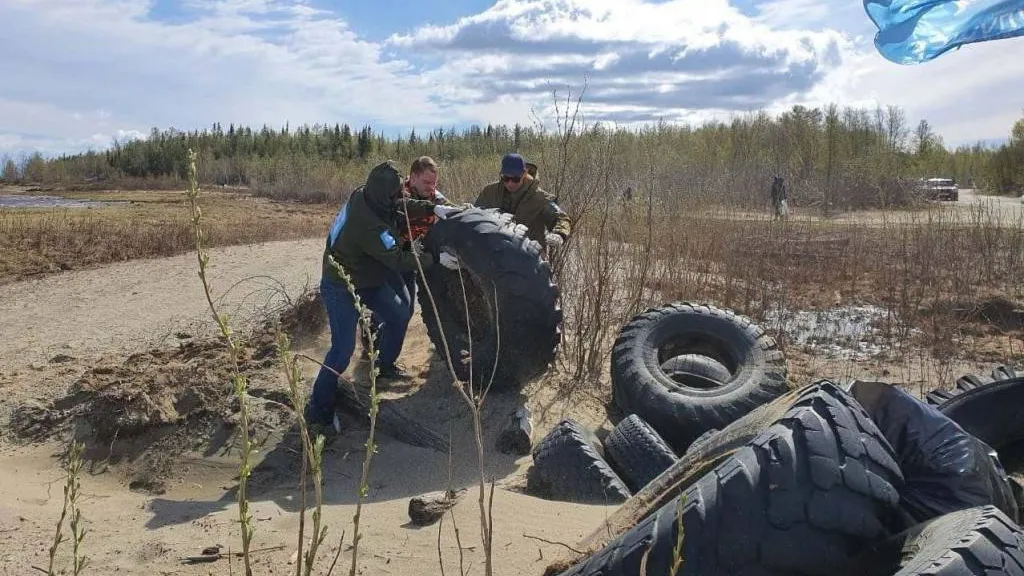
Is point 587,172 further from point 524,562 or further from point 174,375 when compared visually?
point 524,562

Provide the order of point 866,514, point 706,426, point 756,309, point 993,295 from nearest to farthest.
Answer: point 866,514
point 706,426
point 756,309
point 993,295

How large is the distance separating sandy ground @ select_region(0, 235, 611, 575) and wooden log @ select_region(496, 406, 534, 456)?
0.10 meters

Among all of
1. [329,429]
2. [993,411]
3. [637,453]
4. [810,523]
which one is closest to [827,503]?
[810,523]

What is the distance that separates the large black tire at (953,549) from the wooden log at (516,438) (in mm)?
2842

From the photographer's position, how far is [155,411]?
574 cm

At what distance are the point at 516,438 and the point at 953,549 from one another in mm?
3252

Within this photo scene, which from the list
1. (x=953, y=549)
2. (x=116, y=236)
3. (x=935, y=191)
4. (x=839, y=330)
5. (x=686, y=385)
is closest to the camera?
(x=953, y=549)

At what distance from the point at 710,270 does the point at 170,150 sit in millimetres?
44363

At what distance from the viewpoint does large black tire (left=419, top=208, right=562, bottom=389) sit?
5.78 m

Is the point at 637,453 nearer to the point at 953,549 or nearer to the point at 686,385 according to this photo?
the point at 686,385

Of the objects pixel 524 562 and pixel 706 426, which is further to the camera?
pixel 706 426

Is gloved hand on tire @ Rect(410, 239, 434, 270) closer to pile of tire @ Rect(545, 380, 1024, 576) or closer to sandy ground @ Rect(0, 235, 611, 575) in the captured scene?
sandy ground @ Rect(0, 235, 611, 575)

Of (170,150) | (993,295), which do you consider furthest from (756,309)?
(170,150)

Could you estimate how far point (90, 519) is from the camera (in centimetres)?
437
